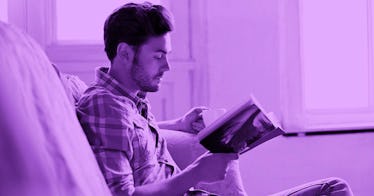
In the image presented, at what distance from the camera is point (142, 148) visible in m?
1.22

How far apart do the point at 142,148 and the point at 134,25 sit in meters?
0.31

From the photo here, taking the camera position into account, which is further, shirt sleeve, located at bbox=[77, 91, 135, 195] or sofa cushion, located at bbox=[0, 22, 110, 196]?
shirt sleeve, located at bbox=[77, 91, 135, 195]

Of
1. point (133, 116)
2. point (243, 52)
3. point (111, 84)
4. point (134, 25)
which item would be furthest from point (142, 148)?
point (243, 52)

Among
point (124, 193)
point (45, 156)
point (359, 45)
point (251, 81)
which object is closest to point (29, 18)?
point (251, 81)

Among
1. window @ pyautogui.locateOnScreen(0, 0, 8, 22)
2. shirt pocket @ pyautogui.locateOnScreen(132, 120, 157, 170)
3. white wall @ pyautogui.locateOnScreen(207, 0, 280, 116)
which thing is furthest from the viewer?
white wall @ pyautogui.locateOnScreen(207, 0, 280, 116)

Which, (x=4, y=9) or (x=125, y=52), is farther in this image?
(x=4, y=9)

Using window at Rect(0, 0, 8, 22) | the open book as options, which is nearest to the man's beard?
the open book

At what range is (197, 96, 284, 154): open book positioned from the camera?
1157mm

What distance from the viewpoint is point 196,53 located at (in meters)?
2.58

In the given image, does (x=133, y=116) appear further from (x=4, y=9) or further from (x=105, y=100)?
(x=4, y=9)

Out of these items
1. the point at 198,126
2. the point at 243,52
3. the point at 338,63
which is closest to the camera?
the point at 198,126

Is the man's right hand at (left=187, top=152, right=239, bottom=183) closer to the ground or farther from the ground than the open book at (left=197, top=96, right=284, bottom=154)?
closer to the ground

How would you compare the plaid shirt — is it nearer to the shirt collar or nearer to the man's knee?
the shirt collar

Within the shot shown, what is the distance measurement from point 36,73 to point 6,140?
0.16m
